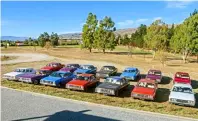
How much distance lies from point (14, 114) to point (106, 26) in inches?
1806

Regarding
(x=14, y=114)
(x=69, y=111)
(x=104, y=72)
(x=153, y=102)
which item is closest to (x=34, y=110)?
(x=14, y=114)

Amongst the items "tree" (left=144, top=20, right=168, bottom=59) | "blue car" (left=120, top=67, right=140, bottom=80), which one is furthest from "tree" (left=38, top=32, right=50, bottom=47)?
"blue car" (left=120, top=67, right=140, bottom=80)

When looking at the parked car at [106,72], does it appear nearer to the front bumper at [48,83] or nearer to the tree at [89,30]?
the front bumper at [48,83]

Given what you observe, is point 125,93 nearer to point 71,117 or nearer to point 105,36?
point 71,117

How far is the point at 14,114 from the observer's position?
13.4 meters

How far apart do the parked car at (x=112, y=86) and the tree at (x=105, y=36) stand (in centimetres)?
3655

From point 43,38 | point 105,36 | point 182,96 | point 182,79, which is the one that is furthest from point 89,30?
point 182,96

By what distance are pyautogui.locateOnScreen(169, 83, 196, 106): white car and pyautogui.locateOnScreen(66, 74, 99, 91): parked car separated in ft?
22.2

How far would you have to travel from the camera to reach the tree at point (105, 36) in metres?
56.0

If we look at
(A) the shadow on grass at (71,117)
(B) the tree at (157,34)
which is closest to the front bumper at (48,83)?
(A) the shadow on grass at (71,117)

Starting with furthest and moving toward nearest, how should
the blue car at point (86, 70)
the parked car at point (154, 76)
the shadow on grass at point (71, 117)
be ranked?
1. the blue car at point (86, 70)
2. the parked car at point (154, 76)
3. the shadow on grass at point (71, 117)

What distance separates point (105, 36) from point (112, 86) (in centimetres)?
3847

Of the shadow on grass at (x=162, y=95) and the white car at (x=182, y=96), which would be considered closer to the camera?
the white car at (x=182, y=96)

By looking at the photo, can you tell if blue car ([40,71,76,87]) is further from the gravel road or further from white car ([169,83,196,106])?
white car ([169,83,196,106])
